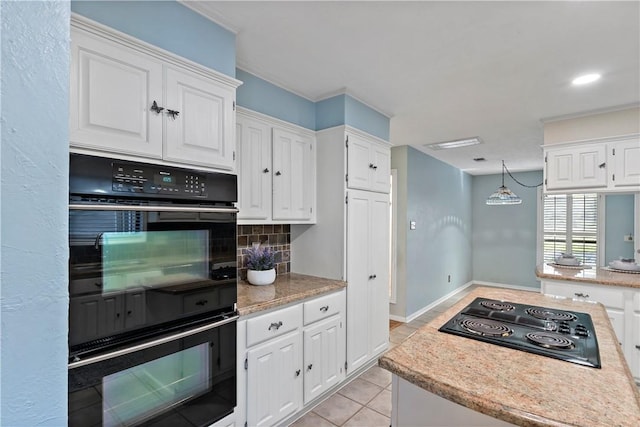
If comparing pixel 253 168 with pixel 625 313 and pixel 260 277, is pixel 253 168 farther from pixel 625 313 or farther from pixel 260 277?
pixel 625 313

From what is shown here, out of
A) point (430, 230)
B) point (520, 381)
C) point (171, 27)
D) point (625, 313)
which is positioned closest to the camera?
point (520, 381)

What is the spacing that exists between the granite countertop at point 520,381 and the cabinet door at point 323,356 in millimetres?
1139

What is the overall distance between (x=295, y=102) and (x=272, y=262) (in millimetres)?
1401

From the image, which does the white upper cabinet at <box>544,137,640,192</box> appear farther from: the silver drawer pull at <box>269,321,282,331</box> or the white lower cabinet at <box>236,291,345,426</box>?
the silver drawer pull at <box>269,321,282,331</box>

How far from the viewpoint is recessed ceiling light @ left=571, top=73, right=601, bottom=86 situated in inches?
94.4

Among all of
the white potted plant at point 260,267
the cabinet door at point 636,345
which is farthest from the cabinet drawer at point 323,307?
the cabinet door at point 636,345

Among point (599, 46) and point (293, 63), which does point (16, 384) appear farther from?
point (599, 46)

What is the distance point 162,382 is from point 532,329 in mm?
1709

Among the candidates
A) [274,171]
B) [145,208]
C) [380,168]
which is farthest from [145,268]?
[380,168]

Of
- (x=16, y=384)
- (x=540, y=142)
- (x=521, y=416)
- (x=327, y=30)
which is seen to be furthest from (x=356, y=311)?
(x=540, y=142)

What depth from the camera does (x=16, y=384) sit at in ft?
1.32

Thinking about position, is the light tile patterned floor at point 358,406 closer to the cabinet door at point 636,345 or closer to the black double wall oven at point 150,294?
the black double wall oven at point 150,294

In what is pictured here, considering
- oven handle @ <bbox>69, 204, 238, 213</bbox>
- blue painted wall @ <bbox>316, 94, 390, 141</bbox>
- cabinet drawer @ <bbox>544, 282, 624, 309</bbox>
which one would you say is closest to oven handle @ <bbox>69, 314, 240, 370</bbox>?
oven handle @ <bbox>69, 204, 238, 213</bbox>

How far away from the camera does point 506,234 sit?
6773mm
